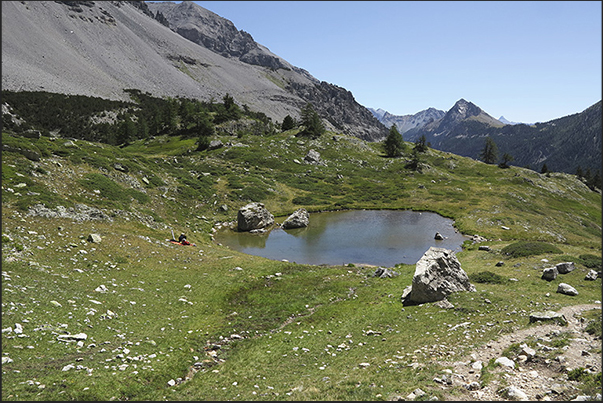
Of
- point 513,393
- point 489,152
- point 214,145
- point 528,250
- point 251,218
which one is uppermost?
point 489,152

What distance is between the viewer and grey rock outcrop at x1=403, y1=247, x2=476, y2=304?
1001 inches

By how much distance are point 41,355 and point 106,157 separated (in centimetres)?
5012

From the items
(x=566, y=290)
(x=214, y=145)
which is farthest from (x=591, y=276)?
(x=214, y=145)

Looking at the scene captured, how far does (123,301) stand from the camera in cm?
2236

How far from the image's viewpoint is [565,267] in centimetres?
3005

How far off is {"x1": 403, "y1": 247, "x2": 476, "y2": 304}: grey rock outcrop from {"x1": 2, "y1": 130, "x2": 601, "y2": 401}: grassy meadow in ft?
3.68

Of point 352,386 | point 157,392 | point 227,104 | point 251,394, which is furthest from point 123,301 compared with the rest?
point 227,104

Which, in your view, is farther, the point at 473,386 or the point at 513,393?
the point at 473,386

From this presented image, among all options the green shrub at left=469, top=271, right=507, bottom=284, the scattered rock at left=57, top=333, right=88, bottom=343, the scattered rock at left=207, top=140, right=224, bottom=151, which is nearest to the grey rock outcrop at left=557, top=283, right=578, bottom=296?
the green shrub at left=469, top=271, right=507, bottom=284

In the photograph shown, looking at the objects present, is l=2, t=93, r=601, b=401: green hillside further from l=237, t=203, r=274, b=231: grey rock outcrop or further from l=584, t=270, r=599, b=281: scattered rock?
l=237, t=203, r=274, b=231: grey rock outcrop

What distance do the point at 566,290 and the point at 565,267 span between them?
22.4 ft

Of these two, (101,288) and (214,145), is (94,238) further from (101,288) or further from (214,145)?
(214,145)

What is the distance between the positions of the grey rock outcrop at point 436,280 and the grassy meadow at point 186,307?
1.12 metres

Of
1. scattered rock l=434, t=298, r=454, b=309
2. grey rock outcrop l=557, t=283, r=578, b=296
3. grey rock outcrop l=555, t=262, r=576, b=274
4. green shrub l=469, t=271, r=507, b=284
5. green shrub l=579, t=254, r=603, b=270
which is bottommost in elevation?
scattered rock l=434, t=298, r=454, b=309
